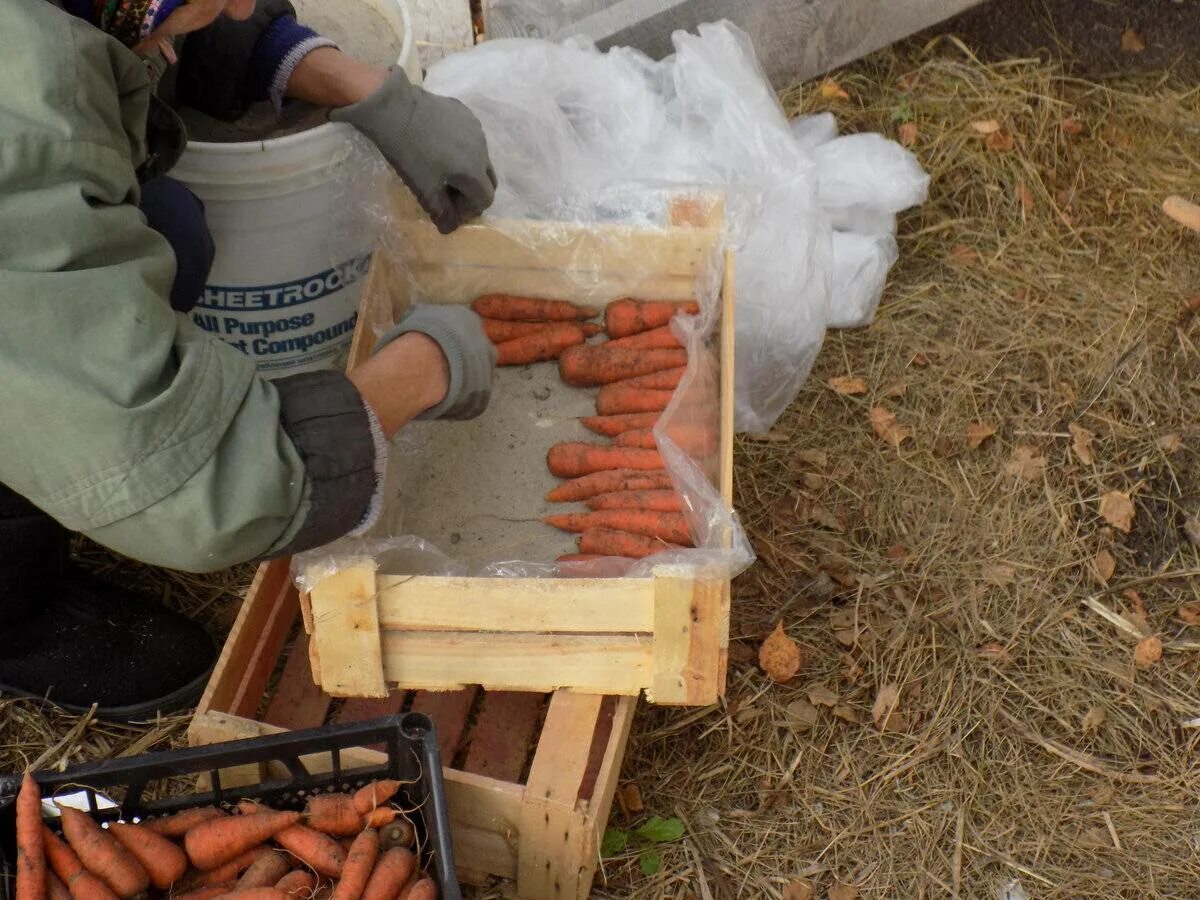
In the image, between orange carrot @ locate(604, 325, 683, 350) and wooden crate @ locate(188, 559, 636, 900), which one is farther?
orange carrot @ locate(604, 325, 683, 350)

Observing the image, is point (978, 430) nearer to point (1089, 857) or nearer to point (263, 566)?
point (1089, 857)

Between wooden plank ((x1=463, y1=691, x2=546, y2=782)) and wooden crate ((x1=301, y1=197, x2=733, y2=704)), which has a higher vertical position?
wooden crate ((x1=301, y1=197, x2=733, y2=704))

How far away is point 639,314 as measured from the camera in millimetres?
2443

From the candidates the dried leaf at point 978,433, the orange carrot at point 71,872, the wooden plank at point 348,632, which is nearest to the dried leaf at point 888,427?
the dried leaf at point 978,433

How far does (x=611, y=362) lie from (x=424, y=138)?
56cm

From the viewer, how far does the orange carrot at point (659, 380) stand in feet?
7.80

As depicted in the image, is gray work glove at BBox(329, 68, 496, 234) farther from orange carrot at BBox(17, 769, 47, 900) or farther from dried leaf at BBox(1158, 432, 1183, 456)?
dried leaf at BBox(1158, 432, 1183, 456)

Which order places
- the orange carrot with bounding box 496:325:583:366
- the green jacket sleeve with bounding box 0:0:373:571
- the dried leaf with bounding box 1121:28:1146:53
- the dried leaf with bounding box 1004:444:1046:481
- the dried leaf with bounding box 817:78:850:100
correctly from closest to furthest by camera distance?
the green jacket sleeve with bounding box 0:0:373:571 → the orange carrot with bounding box 496:325:583:366 → the dried leaf with bounding box 1004:444:1046:481 → the dried leaf with bounding box 817:78:850:100 → the dried leaf with bounding box 1121:28:1146:53

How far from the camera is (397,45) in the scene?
2551mm

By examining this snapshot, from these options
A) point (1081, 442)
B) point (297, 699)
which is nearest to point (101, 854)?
point (297, 699)

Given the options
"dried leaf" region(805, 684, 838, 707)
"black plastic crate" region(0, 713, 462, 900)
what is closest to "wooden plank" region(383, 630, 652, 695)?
"black plastic crate" region(0, 713, 462, 900)

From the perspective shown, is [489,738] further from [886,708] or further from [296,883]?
[886,708]

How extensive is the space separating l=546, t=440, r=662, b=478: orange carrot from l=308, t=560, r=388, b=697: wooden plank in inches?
22.8

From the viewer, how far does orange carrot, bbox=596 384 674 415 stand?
2.36 meters
